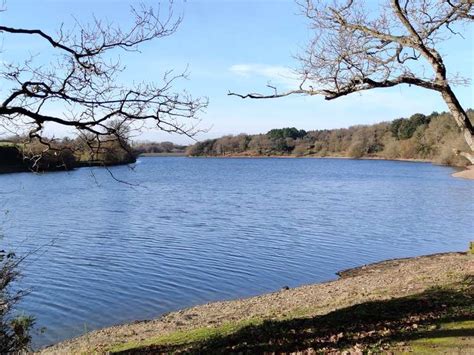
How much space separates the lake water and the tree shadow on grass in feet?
Result: 10.7

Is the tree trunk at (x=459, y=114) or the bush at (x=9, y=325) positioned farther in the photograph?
the tree trunk at (x=459, y=114)

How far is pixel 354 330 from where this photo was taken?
7.39 metres

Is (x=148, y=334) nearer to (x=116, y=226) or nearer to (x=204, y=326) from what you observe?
(x=204, y=326)

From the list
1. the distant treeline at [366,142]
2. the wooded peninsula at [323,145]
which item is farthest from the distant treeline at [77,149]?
the distant treeline at [366,142]

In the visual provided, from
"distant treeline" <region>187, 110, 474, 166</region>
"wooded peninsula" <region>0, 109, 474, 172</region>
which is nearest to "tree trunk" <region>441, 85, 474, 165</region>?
"wooded peninsula" <region>0, 109, 474, 172</region>

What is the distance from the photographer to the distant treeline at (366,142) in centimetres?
9681

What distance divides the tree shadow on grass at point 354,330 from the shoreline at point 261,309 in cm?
104

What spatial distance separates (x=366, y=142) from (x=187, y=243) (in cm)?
12643

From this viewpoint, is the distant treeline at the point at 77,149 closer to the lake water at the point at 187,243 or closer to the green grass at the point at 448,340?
the lake water at the point at 187,243

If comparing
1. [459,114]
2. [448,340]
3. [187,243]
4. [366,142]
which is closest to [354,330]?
[448,340]

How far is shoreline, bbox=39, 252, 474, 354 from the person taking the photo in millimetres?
10164

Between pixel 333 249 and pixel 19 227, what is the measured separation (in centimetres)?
1561

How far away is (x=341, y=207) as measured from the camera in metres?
36.4

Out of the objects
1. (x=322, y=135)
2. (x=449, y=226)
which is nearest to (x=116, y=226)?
(x=449, y=226)
